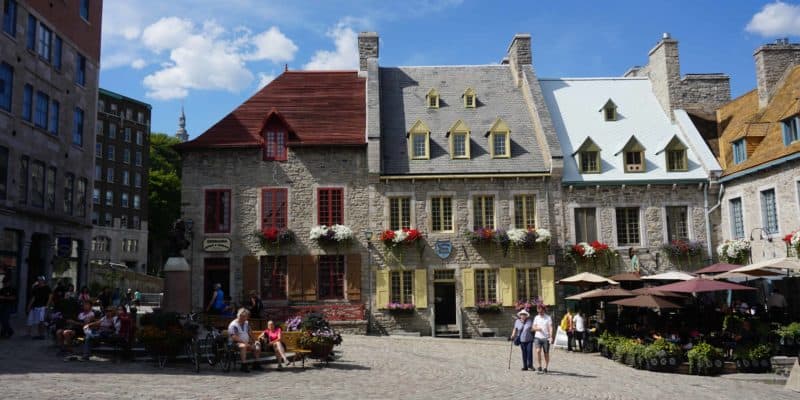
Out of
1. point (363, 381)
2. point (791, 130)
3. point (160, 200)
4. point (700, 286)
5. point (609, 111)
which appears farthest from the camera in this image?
point (160, 200)

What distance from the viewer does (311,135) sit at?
1039 inches

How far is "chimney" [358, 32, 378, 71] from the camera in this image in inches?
1154

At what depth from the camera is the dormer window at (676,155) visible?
26.4 metres

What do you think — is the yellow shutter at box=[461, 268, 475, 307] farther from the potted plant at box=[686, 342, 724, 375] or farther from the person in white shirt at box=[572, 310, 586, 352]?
the potted plant at box=[686, 342, 724, 375]

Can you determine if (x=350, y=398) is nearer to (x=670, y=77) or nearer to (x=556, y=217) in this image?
(x=556, y=217)

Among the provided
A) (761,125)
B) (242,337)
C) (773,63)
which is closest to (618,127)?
(761,125)

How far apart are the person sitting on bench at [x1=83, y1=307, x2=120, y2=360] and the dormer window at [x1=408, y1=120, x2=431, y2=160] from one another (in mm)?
14144

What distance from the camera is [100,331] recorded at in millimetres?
14367

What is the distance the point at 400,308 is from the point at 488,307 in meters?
3.16

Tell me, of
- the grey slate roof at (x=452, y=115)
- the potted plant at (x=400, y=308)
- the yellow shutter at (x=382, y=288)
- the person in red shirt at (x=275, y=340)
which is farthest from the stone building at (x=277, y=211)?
the person in red shirt at (x=275, y=340)

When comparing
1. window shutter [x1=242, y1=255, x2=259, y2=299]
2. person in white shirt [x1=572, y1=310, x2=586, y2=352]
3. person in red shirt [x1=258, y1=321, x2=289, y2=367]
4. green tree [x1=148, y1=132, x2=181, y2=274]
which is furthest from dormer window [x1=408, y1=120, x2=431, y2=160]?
green tree [x1=148, y1=132, x2=181, y2=274]

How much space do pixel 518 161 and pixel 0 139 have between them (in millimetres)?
17643

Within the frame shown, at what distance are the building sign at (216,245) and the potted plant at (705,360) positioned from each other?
15944 millimetres

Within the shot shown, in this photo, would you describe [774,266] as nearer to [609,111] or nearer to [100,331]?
[609,111]
